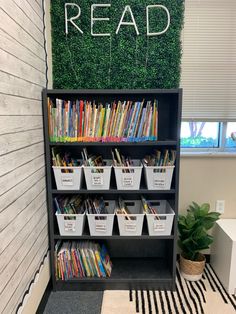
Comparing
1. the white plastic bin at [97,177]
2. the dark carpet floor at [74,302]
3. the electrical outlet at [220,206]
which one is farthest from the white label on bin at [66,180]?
the electrical outlet at [220,206]

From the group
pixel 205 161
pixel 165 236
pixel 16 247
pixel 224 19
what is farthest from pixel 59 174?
pixel 224 19

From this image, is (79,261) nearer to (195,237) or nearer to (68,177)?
(68,177)

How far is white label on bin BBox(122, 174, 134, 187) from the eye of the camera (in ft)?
5.11

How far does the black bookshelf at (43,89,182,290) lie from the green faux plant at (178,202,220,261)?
14 cm

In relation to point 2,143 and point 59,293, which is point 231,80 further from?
point 59,293

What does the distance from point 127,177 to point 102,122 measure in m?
0.41

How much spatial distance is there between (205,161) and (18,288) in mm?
1565

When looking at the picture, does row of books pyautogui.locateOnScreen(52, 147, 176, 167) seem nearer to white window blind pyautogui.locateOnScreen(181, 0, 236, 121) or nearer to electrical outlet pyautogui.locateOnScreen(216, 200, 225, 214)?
white window blind pyautogui.locateOnScreen(181, 0, 236, 121)

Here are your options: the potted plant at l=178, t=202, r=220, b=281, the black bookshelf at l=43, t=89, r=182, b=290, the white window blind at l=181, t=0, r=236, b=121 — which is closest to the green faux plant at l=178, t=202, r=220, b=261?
the potted plant at l=178, t=202, r=220, b=281

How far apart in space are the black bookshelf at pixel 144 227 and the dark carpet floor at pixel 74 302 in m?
0.04

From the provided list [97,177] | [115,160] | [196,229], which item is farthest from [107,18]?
[196,229]

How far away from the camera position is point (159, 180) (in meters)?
1.57

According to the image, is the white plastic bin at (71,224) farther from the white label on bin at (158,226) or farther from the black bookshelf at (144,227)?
the white label on bin at (158,226)

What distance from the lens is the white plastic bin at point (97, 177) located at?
1539 millimetres
